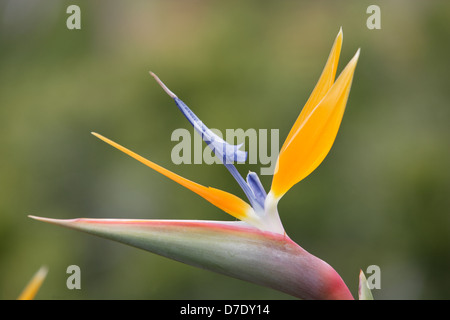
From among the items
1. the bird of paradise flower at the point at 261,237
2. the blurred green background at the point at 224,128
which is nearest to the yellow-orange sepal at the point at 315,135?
the bird of paradise flower at the point at 261,237

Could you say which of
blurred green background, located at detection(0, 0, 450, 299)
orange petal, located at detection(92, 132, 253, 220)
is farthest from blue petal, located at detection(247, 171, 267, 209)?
blurred green background, located at detection(0, 0, 450, 299)

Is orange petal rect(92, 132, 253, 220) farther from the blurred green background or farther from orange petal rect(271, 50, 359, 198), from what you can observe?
the blurred green background

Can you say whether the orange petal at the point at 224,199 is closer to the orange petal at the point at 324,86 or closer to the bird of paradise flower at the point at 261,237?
the bird of paradise flower at the point at 261,237

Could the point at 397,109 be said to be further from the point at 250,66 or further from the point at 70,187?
the point at 70,187

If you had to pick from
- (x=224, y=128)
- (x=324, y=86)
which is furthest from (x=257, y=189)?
(x=224, y=128)

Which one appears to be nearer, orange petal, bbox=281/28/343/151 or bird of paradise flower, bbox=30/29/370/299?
bird of paradise flower, bbox=30/29/370/299
